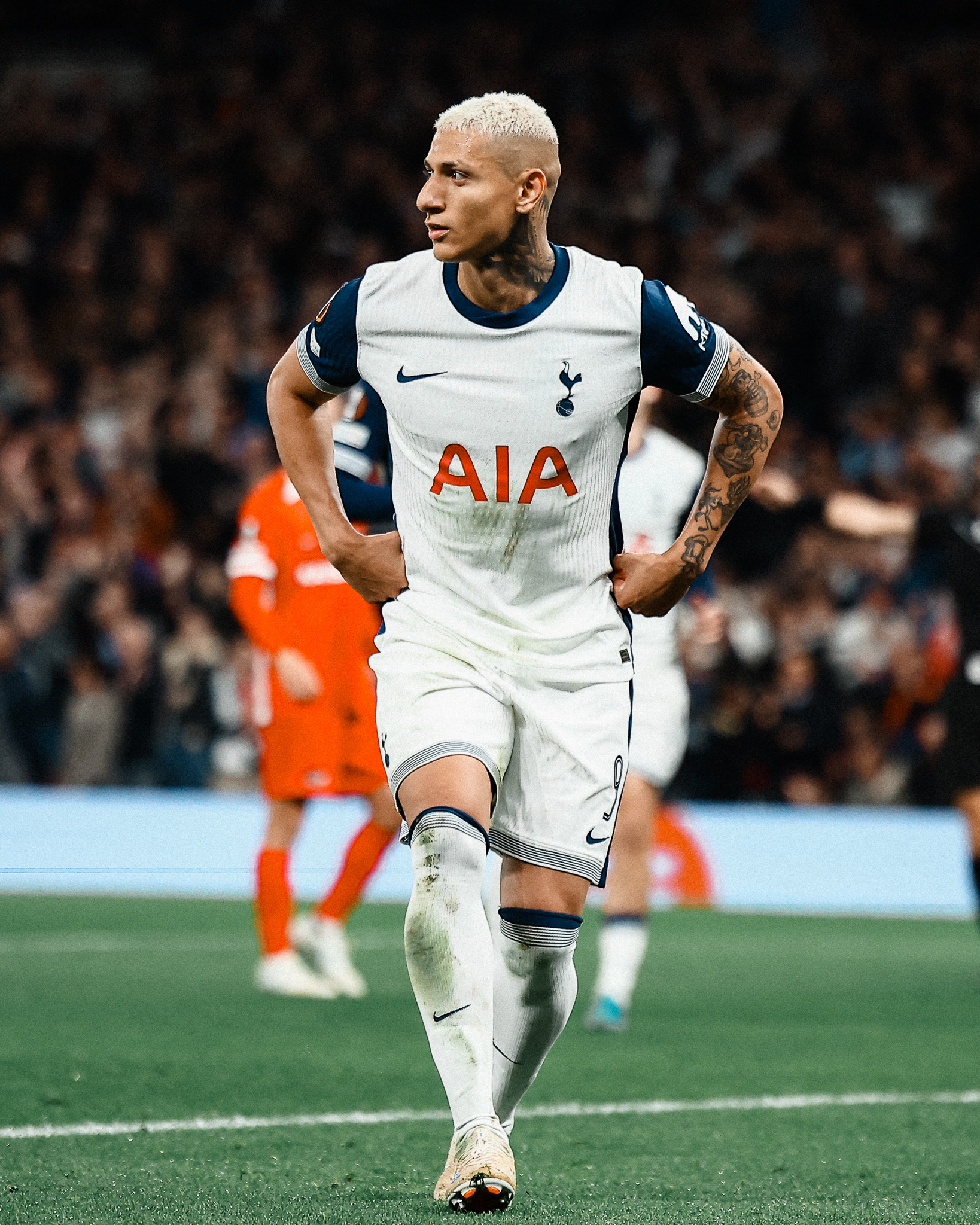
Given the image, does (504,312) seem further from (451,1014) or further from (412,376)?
(451,1014)

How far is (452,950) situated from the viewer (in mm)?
3703

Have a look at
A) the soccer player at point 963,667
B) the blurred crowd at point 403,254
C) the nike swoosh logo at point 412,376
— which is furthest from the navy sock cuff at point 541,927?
the blurred crowd at point 403,254

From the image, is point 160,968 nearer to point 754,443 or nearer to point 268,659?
point 268,659

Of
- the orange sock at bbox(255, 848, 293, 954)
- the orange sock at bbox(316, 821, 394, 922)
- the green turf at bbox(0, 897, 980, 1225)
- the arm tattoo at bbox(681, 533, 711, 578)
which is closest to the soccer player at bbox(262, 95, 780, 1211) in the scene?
the arm tattoo at bbox(681, 533, 711, 578)

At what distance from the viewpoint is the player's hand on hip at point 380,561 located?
4.05 m

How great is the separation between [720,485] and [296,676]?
11.8ft

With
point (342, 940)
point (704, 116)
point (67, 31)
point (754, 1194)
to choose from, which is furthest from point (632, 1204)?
point (67, 31)

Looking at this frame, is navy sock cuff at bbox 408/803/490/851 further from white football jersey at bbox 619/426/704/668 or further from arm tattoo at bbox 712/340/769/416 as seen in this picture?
white football jersey at bbox 619/426/704/668

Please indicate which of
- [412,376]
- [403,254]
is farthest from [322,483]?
[403,254]

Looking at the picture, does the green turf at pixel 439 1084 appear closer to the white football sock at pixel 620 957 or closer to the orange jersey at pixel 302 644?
the white football sock at pixel 620 957

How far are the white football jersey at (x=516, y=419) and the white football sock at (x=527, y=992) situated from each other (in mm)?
A: 507

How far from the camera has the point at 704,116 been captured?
1675 centimetres

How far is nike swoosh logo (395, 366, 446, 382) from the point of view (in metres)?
3.92

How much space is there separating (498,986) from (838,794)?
8665 millimetres
